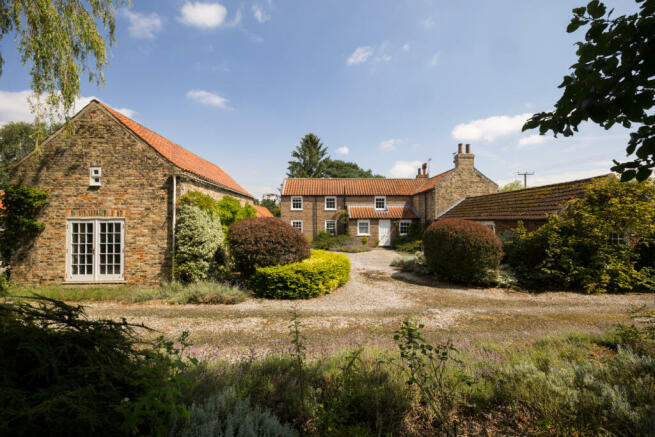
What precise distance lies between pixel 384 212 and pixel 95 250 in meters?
22.5

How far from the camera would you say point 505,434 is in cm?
270

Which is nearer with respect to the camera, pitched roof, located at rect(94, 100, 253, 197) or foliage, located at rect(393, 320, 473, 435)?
foliage, located at rect(393, 320, 473, 435)

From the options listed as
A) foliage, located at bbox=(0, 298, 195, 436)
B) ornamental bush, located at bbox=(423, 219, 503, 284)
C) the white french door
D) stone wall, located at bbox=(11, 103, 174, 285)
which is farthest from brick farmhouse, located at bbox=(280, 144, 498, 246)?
foliage, located at bbox=(0, 298, 195, 436)

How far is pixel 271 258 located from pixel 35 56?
29.5ft

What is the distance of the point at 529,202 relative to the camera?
13.2 meters

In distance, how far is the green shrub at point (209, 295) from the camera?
27.4ft

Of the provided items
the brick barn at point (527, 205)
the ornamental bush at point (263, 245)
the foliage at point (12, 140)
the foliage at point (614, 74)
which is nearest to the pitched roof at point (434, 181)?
the brick barn at point (527, 205)

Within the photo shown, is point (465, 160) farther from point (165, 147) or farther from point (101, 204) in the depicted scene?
point (101, 204)

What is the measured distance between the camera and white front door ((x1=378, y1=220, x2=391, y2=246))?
86.4ft

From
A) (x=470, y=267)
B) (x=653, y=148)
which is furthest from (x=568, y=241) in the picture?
(x=653, y=148)

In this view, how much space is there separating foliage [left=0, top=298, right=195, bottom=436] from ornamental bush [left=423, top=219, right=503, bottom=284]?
34.1 feet

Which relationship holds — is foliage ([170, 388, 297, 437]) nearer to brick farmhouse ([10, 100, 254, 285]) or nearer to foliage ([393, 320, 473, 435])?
foliage ([393, 320, 473, 435])

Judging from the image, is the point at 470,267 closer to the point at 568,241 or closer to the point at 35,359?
the point at 568,241

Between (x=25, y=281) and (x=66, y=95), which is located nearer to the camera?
(x=66, y=95)
